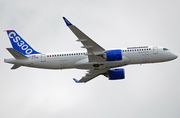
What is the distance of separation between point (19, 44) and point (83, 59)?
12.4m

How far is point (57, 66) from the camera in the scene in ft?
187

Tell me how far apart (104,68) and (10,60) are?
54.4 feet

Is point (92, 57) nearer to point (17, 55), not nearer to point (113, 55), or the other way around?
point (113, 55)

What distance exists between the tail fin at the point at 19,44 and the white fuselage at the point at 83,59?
178 centimetres

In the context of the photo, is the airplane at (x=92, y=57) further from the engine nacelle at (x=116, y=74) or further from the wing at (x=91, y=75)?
the engine nacelle at (x=116, y=74)

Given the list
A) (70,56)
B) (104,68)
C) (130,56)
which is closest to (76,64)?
(70,56)

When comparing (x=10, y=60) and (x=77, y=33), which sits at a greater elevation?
(x=77, y=33)

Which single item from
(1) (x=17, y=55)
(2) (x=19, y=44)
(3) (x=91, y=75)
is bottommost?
(3) (x=91, y=75)

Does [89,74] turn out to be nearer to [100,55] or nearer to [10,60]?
[100,55]

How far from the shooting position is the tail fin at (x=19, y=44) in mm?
58562

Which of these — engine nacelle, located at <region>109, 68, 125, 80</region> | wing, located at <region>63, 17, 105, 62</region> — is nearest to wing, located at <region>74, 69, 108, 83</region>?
engine nacelle, located at <region>109, 68, 125, 80</region>

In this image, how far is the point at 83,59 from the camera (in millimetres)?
56188

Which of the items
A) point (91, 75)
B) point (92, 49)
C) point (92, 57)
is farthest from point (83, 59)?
point (91, 75)

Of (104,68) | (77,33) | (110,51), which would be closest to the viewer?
(77,33)
